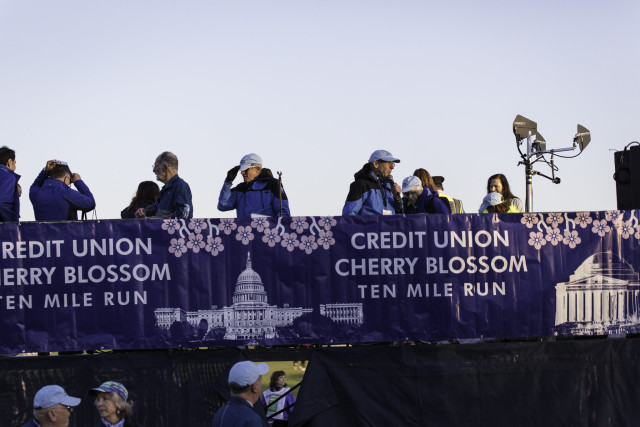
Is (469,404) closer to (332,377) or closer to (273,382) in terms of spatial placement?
(332,377)

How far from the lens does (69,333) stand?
8.23 meters

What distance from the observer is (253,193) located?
906 centimetres

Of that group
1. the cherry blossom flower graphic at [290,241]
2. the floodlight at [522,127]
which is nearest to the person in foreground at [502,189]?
the cherry blossom flower graphic at [290,241]

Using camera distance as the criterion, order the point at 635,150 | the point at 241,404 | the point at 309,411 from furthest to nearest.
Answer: the point at 635,150
the point at 309,411
the point at 241,404

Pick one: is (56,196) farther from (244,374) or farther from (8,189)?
(244,374)

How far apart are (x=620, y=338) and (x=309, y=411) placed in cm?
310

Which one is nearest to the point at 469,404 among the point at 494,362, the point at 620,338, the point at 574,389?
the point at 494,362

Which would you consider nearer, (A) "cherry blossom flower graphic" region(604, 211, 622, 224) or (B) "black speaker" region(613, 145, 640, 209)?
(A) "cherry blossom flower graphic" region(604, 211, 622, 224)

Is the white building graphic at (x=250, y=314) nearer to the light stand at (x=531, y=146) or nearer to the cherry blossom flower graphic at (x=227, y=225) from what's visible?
the cherry blossom flower graphic at (x=227, y=225)

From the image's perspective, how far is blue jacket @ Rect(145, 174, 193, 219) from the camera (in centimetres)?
892

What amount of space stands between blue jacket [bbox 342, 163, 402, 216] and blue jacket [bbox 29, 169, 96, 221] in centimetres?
259

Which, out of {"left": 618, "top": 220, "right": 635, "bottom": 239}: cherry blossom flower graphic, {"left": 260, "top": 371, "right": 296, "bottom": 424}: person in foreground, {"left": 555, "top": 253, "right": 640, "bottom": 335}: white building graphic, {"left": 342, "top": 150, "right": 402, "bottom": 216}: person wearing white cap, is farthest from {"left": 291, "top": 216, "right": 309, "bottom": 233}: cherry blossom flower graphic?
{"left": 618, "top": 220, "right": 635, "bottom": 239}: cherry blossom flower graphic

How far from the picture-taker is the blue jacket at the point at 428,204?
9172 mm

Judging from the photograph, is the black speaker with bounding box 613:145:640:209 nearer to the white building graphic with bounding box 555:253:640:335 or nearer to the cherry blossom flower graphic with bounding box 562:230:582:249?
the white building graphic with bounding box 555:253:640:335
